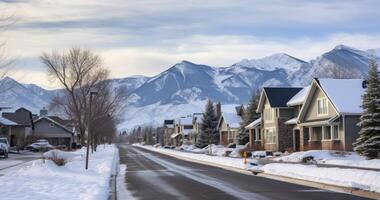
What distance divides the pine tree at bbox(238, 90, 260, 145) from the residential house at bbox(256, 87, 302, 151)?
31.1 ft

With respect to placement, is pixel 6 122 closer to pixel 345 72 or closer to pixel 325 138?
pixel 325 138

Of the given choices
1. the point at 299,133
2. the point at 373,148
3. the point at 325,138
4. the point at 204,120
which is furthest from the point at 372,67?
the point at 204,120

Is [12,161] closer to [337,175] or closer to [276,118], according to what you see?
[276,118]

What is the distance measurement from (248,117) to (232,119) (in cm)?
1327

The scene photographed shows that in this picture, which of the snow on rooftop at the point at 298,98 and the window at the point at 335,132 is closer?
the window at the point at 335,132

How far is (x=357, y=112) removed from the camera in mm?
48438

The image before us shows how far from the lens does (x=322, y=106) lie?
53781 mm

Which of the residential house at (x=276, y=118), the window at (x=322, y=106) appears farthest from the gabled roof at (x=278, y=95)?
the window at (x=322, y=106)

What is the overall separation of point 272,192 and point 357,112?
30355 mm

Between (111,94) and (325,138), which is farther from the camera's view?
(111,94)

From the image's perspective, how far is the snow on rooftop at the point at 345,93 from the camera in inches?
1941

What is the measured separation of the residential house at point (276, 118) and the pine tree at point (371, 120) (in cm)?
2042

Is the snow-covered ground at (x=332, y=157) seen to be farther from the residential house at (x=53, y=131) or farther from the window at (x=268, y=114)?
the residential house at (x=53, y=131)

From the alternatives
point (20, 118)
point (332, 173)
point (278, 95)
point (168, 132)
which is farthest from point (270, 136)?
point (168, 132)
